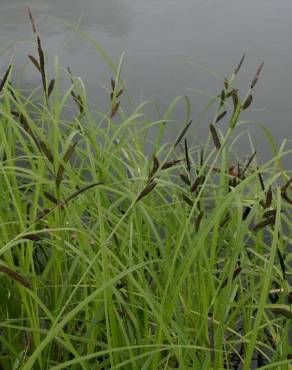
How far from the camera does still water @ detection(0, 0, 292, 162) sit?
7.61 feet

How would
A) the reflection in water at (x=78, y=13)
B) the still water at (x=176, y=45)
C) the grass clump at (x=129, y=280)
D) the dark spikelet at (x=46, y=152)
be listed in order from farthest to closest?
the reflection in water at (x=78, y=13) → the still water at (x=176, y=45) → the grass clump at (x=129, y=280) → the dark spikelet at (x=46, y=152)

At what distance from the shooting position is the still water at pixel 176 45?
232cm

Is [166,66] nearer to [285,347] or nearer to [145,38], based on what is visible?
[145,38]

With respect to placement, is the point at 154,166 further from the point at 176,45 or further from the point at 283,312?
the point at 176,45

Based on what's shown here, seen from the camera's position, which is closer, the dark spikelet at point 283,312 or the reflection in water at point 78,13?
the dark spikelet at point 283,312

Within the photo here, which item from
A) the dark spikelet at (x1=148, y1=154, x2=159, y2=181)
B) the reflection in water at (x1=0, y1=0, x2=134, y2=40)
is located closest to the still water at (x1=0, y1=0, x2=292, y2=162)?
the reflection in water at (x1=0, y1=0, x2=134, y2=40)

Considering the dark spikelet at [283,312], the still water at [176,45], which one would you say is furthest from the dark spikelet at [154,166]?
the still water at [176,45]

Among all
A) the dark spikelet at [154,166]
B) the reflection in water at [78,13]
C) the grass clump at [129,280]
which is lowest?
the grass clump at [129,280]

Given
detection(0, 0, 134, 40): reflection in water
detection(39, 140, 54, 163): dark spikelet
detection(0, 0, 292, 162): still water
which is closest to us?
detection(39, 140, 54, 163): dark spikelet

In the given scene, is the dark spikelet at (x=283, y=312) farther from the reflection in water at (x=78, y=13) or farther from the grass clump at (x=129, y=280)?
the reflection in water at (x=78, y=13)

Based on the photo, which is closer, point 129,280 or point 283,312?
point 283,312

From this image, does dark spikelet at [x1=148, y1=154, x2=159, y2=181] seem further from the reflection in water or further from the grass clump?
the reflection in water

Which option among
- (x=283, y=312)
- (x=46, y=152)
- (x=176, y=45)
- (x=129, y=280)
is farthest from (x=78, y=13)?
(x=283, y=312)

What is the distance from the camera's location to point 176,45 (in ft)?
8.95
